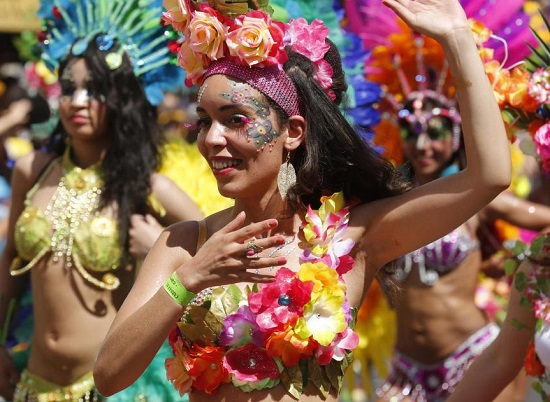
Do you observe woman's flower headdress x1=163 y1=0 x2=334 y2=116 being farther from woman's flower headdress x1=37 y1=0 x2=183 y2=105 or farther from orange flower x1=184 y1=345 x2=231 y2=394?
woman's flower headdress x1=37 y1=0 x2=183 y2=105

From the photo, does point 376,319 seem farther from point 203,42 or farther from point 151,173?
point 203,42

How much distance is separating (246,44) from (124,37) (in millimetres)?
2250

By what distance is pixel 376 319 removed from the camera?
7156 millimetres

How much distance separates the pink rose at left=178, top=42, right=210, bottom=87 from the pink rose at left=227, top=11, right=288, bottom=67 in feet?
0.43

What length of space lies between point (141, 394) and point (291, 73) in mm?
2280

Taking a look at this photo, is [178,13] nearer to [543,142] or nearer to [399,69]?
[543,142]

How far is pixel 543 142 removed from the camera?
13.5 feet

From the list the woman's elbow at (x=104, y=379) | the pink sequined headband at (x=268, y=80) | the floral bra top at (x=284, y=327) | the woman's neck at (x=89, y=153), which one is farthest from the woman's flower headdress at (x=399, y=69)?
the woman's elbow at (x=104, y=379)

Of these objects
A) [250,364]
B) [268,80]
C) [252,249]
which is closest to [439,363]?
[250,364]

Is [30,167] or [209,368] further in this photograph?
[30,167]

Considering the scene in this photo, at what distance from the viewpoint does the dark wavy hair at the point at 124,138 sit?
5.36 metres

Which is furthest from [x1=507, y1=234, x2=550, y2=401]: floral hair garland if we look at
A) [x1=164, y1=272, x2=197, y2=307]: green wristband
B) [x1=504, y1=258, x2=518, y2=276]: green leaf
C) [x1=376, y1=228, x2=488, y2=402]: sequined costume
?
[x1=376, y1=228, x2=488, y2=402]: sequined costume

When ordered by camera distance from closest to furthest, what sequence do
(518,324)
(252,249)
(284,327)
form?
(252,249) < (284,327) < (518,324)

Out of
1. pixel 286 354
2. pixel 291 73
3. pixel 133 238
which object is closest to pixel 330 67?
pixel 291 73
